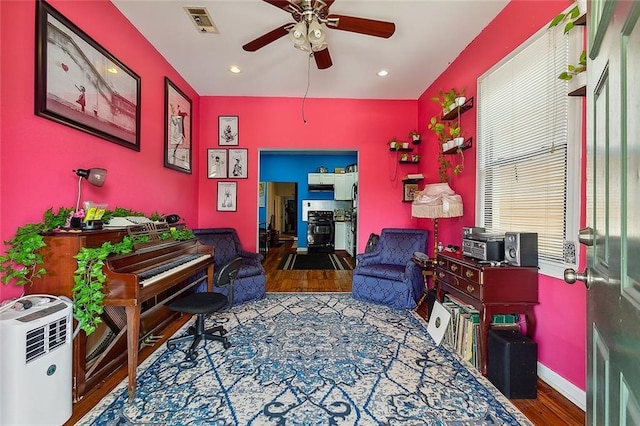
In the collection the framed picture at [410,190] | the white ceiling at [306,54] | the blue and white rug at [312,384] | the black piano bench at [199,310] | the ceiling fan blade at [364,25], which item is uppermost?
the white ceiling at [306,54]

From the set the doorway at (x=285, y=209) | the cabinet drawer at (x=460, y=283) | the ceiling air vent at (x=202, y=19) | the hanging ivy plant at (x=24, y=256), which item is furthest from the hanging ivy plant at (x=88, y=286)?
the doorway at (x=285, y=209)

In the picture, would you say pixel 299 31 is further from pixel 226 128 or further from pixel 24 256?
pixel 226 128

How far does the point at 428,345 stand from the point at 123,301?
7.67ft

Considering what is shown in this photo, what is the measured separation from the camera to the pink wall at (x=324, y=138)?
406 centimetres

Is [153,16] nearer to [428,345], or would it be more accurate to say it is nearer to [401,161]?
[401,161]

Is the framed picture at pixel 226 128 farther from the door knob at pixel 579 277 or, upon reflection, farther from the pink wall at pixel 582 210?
the door knob at pixel 579 277

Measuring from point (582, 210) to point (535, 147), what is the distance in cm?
60

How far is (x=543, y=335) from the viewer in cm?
191

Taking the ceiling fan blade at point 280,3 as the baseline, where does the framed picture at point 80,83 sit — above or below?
below

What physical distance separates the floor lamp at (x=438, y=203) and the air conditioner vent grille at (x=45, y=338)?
2943 millimetres

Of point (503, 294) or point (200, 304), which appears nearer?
point (503, 294)

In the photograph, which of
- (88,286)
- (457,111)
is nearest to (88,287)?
(88,286)

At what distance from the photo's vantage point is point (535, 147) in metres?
2.00

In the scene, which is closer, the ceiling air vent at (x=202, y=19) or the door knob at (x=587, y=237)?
the door knob at (x=587, y=237)
